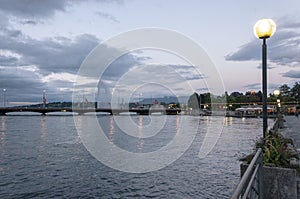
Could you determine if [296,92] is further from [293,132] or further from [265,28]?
[265,28]

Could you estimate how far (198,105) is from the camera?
613ft

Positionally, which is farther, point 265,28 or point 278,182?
point 265,28

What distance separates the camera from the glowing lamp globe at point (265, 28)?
762 cm

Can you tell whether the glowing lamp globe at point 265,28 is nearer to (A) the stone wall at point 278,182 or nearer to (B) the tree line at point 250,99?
(A) the stone wall at point 278,182

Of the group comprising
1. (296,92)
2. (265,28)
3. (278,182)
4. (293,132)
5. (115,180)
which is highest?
(296,92)

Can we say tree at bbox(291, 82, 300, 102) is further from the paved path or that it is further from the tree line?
the paved path

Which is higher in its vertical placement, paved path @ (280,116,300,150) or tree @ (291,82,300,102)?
tree @ (291,82,300,102)

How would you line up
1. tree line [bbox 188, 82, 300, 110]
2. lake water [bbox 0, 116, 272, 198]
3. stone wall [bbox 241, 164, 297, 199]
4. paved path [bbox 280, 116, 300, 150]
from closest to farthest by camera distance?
1. stone wall [bbox 241, 164, 297, 199]
2. lake water [bbox 0, 116, 272, 198]
3. paved path [bbox 280, 116, 300, 150]
4. tree line [bbox 188, 82, 300, 110]

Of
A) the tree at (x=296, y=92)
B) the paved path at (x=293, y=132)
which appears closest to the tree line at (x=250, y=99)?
the tree at (x=296, y=92)

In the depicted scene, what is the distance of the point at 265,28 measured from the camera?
7.64 meters

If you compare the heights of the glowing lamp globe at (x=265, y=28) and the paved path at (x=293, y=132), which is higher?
the glowing lamp globe at (x=265, y=28)

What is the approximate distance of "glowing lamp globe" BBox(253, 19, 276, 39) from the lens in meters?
7.62

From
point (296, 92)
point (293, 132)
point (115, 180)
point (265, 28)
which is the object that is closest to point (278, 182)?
point (265, 28)

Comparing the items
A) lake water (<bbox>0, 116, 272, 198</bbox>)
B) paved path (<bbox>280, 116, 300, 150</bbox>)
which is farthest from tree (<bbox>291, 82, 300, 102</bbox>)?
lake water (<bbox>0, 116, 272, 198</bbox>)
